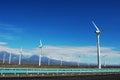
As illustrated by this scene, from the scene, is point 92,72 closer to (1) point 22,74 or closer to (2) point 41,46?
(1) point 22,74

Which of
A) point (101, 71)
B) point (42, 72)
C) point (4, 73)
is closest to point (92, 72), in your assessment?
point (101, 71)

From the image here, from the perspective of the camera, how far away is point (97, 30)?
302ft

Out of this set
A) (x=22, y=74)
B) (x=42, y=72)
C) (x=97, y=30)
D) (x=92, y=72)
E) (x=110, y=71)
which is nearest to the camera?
(x=22, y=74)

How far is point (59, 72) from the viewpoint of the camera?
209 feet

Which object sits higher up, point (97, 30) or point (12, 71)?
point (97, 30)

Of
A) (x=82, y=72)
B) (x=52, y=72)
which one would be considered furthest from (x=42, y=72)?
(x=82, y=72)

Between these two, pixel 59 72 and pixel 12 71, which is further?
pixel 59 72

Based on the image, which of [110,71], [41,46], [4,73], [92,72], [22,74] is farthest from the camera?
[41,46]

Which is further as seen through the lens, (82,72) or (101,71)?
(101,71)

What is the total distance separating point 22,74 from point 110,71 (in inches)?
1523

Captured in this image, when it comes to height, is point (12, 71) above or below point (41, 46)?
below

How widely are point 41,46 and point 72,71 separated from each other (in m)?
42.9

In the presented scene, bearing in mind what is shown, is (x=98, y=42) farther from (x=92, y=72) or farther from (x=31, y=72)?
(x=31, y=72)

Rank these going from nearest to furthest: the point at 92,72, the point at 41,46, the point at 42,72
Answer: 1. the point at 42,72
2. the point at 92,72
3. the point at 41,46
